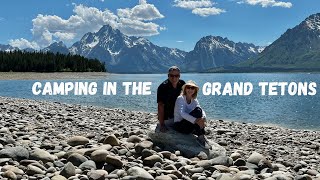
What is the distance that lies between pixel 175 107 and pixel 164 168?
2907 millimetres

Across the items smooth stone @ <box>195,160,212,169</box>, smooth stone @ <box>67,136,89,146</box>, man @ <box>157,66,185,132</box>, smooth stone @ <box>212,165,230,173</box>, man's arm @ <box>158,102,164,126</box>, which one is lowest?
smooth stone @ <box>212,165,230,173</box>

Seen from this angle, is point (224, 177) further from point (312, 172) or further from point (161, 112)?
point (161, 112)

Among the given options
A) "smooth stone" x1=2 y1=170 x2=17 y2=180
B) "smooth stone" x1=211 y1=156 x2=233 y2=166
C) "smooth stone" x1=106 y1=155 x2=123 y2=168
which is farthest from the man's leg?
"smooth stone" x1=2 y1=170 x2=17 y2=180

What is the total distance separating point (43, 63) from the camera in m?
172

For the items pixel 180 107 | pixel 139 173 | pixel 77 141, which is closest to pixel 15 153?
pixel 77 141

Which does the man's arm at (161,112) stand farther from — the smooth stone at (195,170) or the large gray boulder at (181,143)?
the smooth stone at (195,170)

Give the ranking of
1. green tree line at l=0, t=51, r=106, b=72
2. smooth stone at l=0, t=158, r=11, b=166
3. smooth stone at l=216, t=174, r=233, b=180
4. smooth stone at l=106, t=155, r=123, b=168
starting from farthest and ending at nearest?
green tree line at l=0, t=51, r=106, b=72 < smooth stone at l=106, t=155, r=123, b=168 < smooth stone at l=0, t=158, r=11, b=166 < smooth stone at l=216, t=174, r=233, b=180

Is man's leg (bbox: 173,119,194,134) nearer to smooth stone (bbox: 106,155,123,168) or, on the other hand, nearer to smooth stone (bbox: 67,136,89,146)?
smooth stone (bbox: 67,136,89,146)

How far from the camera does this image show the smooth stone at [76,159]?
1105cm

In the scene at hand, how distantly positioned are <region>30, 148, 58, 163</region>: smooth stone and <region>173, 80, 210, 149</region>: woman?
4096mm

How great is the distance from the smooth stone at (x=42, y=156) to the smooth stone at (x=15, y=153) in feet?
0.56

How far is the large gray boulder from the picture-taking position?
13477 mm

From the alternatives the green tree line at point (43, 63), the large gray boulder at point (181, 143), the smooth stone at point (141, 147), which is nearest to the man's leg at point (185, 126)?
the large gray boulder at point (181, 143)

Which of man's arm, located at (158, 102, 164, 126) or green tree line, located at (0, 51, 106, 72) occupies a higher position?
green tree line, located at (0, 51, 106, 72)
